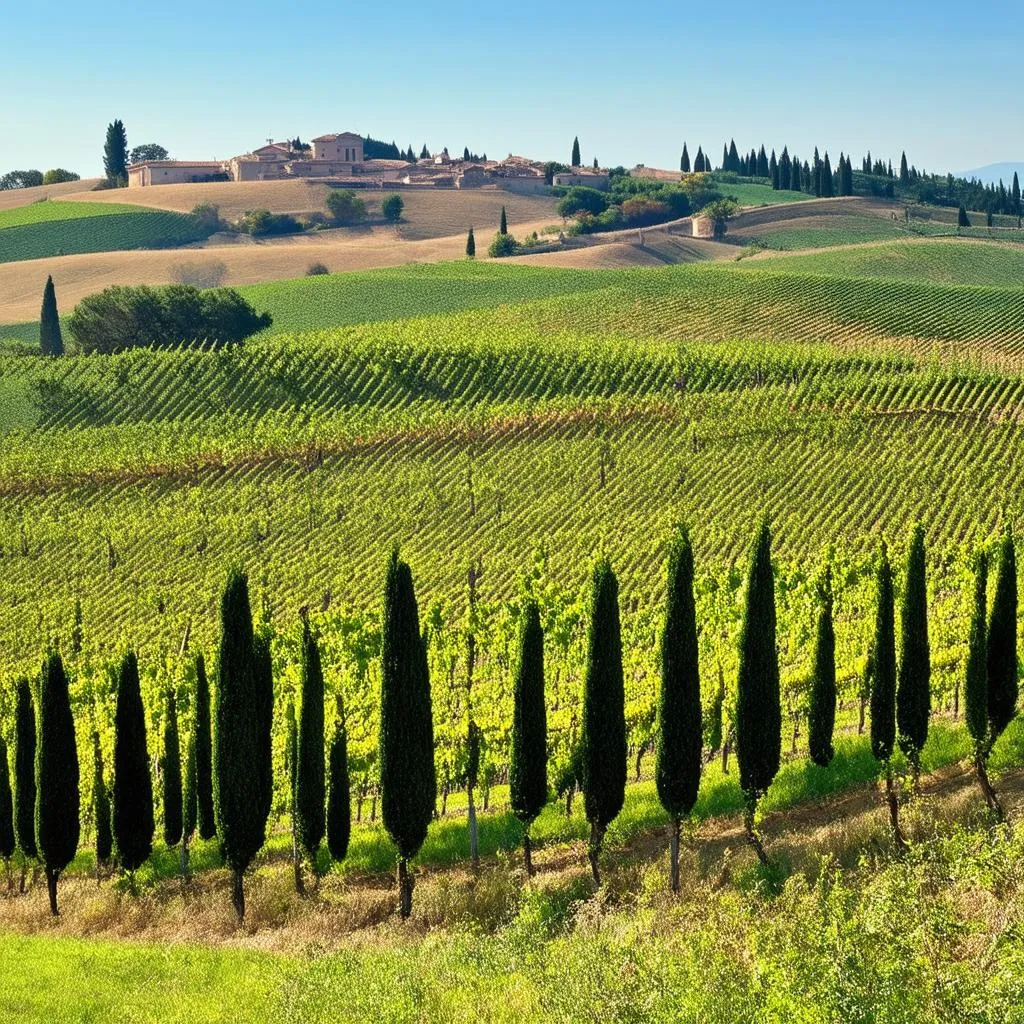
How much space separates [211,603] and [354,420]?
2457cm

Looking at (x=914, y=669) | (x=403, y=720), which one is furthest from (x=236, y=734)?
(x=914, y=669)

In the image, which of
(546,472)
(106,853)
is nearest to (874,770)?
(106,853)

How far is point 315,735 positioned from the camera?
33.3 m

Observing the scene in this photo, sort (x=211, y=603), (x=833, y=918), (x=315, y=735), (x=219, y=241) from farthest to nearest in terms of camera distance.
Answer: (x=219, y=241)
(x=211, y=603)
(x=315, y=735)
(x=833, y=918)

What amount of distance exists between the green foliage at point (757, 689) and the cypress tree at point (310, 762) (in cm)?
996

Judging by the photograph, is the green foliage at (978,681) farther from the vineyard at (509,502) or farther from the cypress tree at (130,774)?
the cypress tree at (130,774)

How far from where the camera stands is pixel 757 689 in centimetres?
3075

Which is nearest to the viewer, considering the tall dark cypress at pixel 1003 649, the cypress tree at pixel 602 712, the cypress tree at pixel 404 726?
the cypress tree at pixel 602 712

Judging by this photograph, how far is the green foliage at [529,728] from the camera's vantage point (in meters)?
31.2

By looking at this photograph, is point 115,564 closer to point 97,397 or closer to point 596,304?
point 97,397

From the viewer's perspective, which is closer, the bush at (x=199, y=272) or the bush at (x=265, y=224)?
the bush at (x=199, y=272)

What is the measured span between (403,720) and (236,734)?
394 centimetres

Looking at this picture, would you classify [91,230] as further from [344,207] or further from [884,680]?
[884,680]

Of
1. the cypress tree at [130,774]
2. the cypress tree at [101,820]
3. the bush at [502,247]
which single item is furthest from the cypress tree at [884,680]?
the bush at [502,247]
